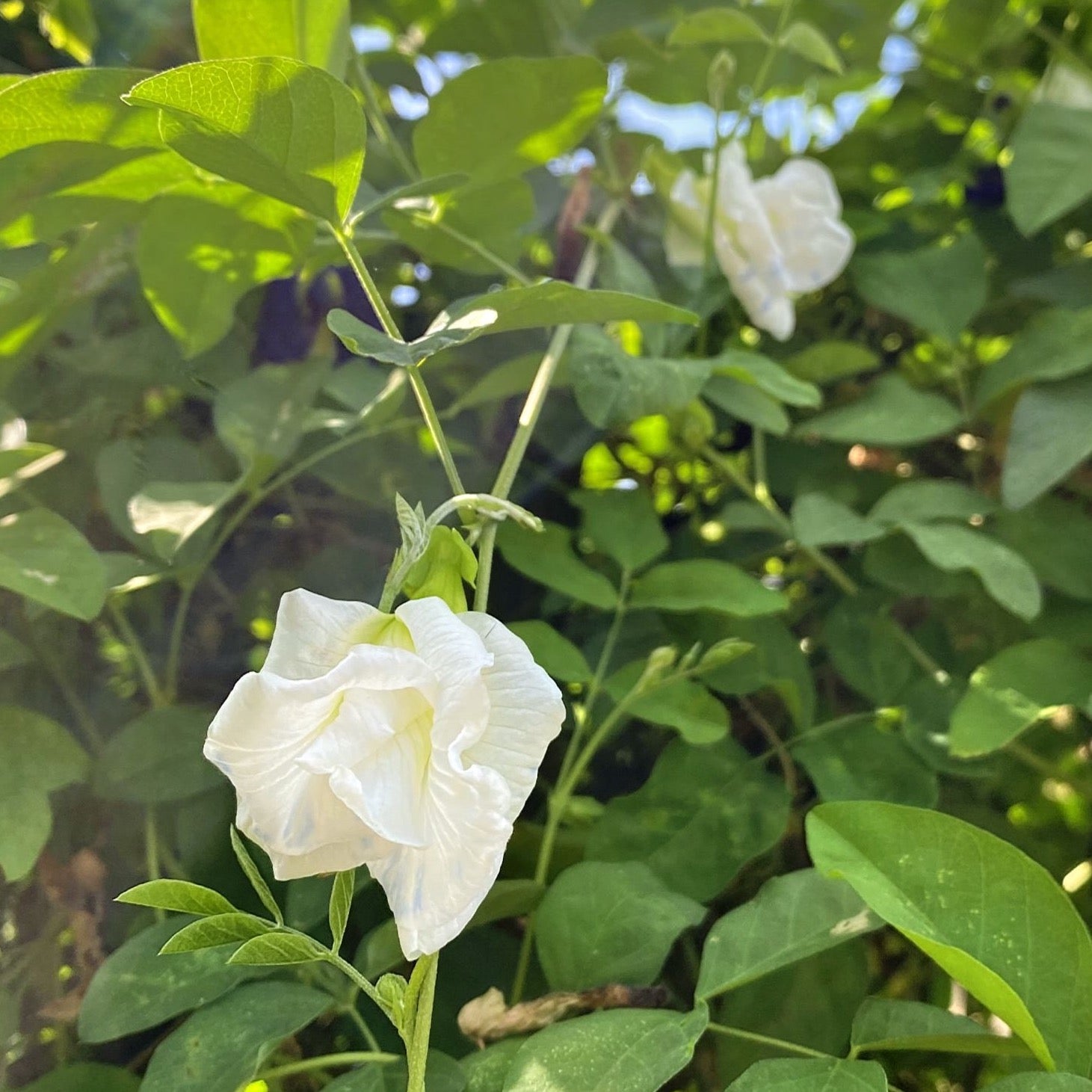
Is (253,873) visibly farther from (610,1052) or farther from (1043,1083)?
(1043,1083)

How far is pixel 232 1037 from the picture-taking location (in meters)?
0.40

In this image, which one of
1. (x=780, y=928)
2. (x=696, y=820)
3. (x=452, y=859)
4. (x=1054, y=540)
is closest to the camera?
(x=452, y=859)

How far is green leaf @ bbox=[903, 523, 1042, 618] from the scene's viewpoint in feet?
1.72

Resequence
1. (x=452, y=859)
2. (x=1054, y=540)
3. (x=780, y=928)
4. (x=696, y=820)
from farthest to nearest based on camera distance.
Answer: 1. (x=1054, y=540)
2. (x=696, y=820)
3. (x=780, y=928)
4. (x=452, y=859)

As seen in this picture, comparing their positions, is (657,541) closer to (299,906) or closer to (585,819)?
(585,819)

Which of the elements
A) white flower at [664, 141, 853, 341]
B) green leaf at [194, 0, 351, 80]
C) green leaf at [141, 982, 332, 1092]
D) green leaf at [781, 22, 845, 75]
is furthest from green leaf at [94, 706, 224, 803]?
green leaf at [781, 22, 845, 75]

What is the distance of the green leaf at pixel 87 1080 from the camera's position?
1.49 feet

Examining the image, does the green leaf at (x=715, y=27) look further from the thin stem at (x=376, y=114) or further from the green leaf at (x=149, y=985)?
the green leaf at (x=149, y=985)

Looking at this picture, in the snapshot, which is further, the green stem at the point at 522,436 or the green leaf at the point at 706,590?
the green leaf at the point at 706,590

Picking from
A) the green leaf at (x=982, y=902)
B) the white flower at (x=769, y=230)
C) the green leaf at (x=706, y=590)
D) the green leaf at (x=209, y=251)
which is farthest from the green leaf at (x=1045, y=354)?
the green leaf at (x=209, y=251)

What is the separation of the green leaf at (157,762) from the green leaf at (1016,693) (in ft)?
1.26

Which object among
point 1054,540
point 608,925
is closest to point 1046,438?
point 1054,540

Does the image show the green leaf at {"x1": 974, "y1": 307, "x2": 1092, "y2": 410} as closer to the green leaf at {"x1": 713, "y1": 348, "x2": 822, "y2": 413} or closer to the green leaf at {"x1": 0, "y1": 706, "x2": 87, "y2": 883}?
the green leaf at {"x1": 713, "y1": 348, "x2": 822, "y2": 413}

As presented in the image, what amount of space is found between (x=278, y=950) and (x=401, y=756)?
8cm
